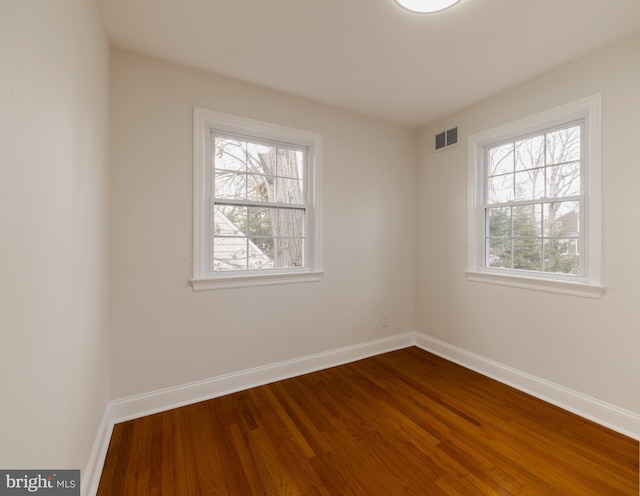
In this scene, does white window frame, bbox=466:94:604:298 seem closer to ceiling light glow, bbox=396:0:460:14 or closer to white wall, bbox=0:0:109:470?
ceiling light glow, bbox=396:0:460:14

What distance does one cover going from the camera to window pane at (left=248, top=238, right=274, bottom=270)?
261cm

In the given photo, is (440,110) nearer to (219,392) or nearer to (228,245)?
(228,245)

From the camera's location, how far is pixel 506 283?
2600mm

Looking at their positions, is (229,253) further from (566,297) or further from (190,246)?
(566,297)

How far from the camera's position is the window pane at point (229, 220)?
246 centimetres

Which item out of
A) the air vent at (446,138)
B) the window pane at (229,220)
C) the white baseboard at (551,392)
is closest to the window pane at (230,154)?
the window pane at (229,220)

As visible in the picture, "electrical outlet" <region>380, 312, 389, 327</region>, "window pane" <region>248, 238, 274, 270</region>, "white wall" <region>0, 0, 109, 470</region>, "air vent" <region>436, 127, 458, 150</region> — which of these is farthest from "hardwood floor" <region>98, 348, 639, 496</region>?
"air vent" <region>436, 127, 458, 150</region>

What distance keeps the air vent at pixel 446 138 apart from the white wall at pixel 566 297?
0.07m

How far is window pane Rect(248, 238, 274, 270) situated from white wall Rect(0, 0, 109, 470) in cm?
118

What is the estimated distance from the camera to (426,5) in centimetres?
161

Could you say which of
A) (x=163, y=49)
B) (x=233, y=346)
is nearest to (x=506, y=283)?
(x=233, y=346)

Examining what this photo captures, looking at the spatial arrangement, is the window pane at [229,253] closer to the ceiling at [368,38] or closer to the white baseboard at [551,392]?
the ceiling at [368,38]

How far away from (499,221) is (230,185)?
8.43 ft

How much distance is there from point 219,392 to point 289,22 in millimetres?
2766
